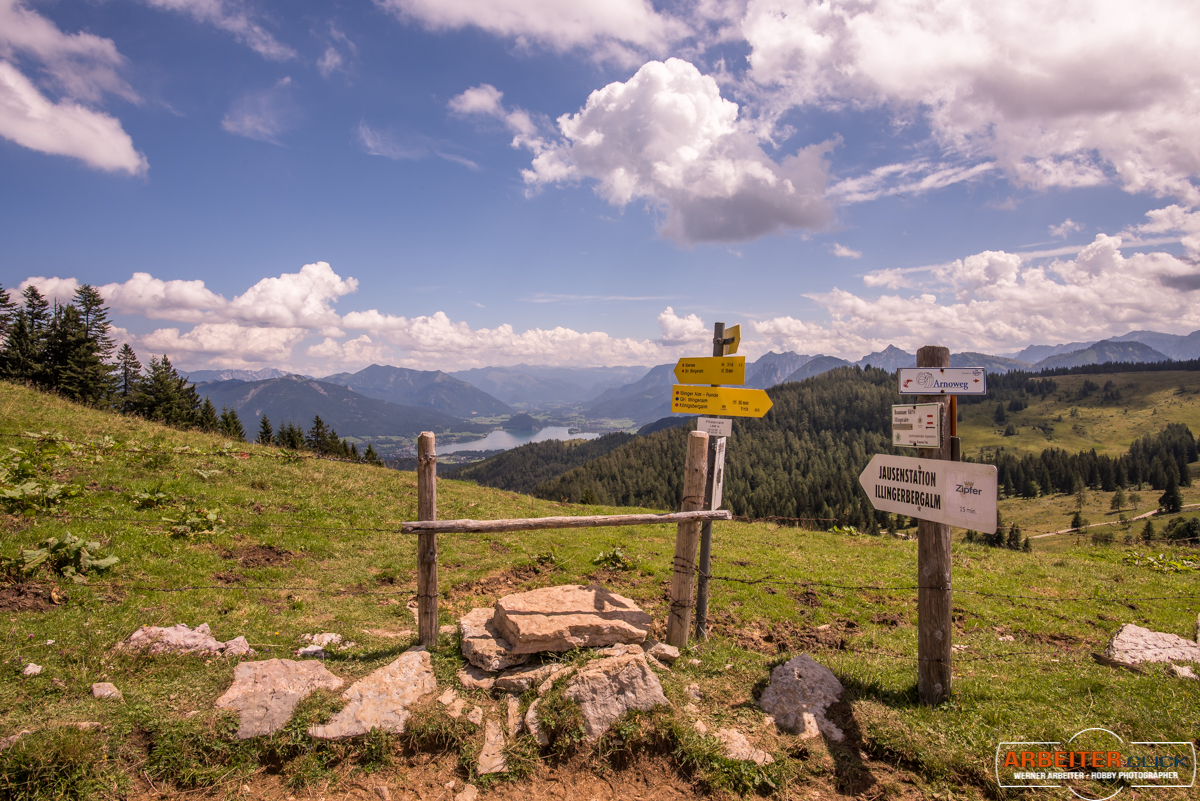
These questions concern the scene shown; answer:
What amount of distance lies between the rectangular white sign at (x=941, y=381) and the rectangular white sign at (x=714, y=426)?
99.3 inches

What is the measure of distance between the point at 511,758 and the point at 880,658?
5.94 m

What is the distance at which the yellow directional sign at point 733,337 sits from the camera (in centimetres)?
796

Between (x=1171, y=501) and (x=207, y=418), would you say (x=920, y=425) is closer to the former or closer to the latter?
(x=207, y=418)

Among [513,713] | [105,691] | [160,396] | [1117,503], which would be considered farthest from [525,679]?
[1117,503]

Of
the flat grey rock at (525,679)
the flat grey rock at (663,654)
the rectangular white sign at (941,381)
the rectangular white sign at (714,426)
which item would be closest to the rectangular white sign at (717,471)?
the rectangular white sign at (714,426)

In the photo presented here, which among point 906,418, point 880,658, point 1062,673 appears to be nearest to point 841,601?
point 880,658

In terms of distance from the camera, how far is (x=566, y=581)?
451 inches

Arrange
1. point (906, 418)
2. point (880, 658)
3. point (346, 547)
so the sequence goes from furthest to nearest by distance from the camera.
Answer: point (346, 547), point (880, 658), point (906, 418)

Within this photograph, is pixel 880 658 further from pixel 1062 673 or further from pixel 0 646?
pixel 0 646

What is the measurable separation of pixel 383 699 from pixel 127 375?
317ft

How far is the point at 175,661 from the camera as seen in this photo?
6.53 meters

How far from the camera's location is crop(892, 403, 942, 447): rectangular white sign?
5.96 metres

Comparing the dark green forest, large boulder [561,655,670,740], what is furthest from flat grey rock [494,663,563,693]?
the dark green forest

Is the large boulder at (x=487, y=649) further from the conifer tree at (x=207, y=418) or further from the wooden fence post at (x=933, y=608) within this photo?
the conifer tree at (x=207, y=418)
